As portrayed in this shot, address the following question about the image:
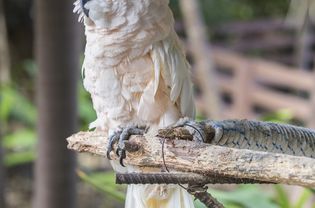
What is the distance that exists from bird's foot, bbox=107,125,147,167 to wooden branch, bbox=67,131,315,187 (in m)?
0.01

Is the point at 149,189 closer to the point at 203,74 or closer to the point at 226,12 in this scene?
the point at 203,74

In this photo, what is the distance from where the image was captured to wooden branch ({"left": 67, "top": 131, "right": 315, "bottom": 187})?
71cm

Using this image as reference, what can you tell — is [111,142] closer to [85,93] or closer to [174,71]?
[174,71]

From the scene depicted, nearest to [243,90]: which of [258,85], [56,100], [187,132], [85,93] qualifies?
[258,85]

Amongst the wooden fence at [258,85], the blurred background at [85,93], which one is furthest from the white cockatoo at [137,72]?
the wooden fence at [258,85]

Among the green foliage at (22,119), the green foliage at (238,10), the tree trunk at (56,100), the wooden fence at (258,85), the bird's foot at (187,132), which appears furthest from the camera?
the green foliage at (238,10)

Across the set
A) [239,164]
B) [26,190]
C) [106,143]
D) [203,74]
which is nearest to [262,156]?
[239,164]

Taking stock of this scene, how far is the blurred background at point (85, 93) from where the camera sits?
1.60 metres

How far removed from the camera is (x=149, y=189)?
39.2 inches

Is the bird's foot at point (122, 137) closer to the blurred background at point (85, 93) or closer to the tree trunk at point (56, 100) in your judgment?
the blurred background at point (85, 93)

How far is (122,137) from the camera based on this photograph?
3.08 ft

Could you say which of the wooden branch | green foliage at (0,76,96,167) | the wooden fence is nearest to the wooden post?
the wooden fence

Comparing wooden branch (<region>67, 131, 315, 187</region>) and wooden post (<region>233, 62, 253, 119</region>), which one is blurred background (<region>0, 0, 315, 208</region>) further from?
wooden branch (<region>67, 131, 315, 187</region>)

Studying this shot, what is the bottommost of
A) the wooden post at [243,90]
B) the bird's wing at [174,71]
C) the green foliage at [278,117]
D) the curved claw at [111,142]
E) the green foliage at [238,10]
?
the wooden post at [243,90]
